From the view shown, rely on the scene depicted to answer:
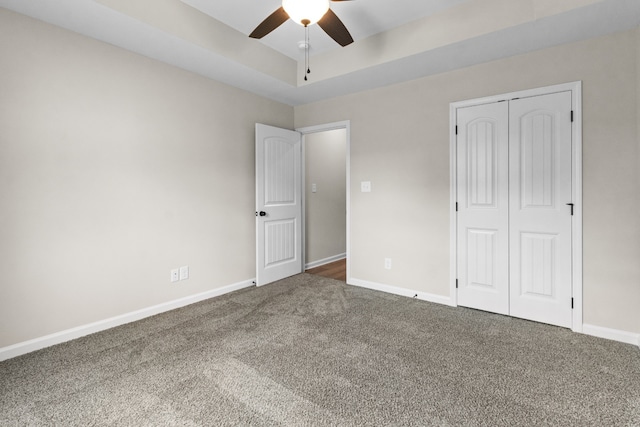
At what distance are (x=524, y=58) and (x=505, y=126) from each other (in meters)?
0.58

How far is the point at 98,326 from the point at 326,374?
1.95 meters

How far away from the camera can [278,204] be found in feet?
13.5

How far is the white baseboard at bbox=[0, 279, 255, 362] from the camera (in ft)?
7.30

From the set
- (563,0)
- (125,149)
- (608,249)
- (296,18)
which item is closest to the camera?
(296,18)

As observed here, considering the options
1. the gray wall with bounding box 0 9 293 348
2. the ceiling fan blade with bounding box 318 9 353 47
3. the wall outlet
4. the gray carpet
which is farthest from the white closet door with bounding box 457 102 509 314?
the wall outlet

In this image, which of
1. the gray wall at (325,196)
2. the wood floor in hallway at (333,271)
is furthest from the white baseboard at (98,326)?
the gray wall at (325,196)

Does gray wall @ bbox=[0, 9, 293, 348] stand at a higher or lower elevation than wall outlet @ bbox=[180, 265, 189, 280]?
higher

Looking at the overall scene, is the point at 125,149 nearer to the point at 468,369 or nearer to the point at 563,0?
the point at 468,369

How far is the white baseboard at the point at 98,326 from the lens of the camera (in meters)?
2.22

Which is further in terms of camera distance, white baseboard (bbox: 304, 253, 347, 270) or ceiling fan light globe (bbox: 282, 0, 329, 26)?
white baseboard (bbox: 304, 253, 347, 270)

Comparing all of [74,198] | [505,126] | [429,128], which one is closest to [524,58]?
[505,126]

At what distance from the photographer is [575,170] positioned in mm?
2539

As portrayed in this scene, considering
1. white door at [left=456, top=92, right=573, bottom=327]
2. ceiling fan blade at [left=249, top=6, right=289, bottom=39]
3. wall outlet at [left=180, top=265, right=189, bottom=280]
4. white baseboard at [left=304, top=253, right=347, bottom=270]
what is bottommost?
white baseboard at [left=304, top=253, right=347, bottom=270]

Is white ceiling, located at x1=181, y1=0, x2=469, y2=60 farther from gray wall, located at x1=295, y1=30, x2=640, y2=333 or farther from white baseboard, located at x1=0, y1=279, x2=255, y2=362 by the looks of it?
white baseboard, located at x1=0, y1=279, x2=255, y2=362
